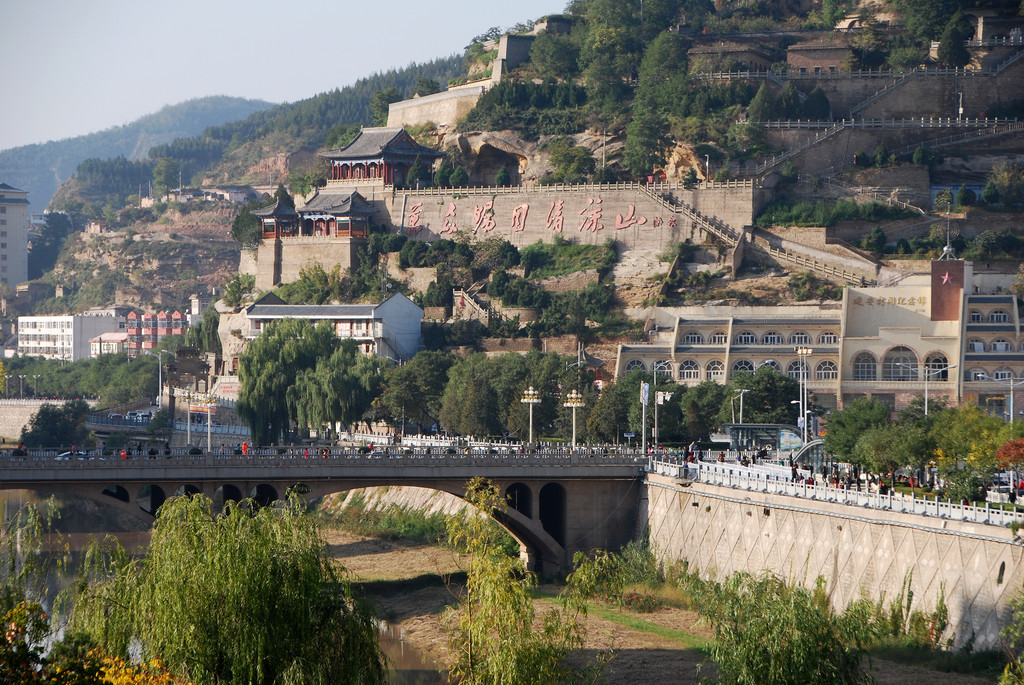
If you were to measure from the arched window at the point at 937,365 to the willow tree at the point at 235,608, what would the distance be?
60.9 metres

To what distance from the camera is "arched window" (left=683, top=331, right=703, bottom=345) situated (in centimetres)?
9775

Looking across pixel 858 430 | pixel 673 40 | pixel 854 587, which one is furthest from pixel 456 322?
pixel 854 587

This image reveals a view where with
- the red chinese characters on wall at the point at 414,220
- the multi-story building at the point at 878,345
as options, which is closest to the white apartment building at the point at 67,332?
the red chinese characters on wall at the point at 414,220

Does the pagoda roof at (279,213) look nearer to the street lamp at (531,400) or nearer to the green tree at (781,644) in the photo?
the street lamp at (531,400)

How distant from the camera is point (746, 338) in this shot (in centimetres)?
9750

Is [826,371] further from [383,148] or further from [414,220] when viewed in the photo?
[383,148]

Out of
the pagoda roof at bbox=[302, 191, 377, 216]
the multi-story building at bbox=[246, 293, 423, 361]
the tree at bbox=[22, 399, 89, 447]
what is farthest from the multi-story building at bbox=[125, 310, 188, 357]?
the multi-story building at bbox=[246, 293, 423, 361]

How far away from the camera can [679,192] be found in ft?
357

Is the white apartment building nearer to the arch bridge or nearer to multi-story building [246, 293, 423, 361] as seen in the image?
multi-story building [246, 293, 423, 361]

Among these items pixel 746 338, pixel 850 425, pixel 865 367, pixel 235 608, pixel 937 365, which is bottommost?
pixel 235 608

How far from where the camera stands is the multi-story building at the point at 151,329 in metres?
162

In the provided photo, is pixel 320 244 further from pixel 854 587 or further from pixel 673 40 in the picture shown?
pixel 854 587

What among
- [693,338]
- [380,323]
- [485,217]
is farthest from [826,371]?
[485,217]

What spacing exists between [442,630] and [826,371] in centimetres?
5703
